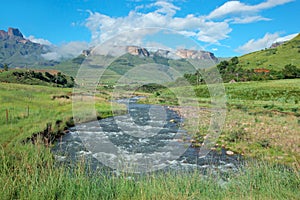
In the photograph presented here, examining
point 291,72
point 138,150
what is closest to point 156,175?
point 138,150

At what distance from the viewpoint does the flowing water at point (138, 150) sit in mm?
11797

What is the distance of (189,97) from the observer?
56.9 meters

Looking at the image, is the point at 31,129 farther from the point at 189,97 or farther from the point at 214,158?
the point at 189,97

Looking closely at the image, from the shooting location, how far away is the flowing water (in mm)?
11797

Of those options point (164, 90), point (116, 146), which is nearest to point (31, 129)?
point (116, 146)

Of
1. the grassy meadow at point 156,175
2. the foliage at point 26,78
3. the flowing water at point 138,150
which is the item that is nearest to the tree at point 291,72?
the grassy meadow at point 156,175

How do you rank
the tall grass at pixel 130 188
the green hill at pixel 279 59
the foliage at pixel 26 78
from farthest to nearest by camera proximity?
the foliage at pixel 26 78
the green hill at pixel 279 59
the tall grass at pixel 130 188

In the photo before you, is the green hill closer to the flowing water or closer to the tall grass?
the flowing water

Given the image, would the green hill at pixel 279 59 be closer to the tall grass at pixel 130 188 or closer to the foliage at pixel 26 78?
the foliage at pixel 26 78

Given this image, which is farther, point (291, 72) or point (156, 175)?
point (291, 72)

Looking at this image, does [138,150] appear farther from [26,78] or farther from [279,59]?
[279,59]

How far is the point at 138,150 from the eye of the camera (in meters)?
15.1

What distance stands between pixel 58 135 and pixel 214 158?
37.2 ft

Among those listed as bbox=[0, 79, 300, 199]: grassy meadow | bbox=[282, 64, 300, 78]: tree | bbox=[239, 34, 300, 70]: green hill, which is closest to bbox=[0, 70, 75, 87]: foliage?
bbox=[0, 79, 300, 199]: grassy meadow
